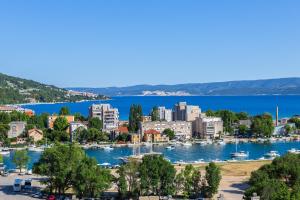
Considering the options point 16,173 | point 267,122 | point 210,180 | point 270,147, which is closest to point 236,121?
point 267,122

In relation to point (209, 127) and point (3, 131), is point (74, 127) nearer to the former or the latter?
point (3, 131)

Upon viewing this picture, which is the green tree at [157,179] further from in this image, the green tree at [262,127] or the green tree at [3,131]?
the green tree at [262,127]

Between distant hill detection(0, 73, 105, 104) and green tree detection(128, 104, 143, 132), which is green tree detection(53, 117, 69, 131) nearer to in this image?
green tree detection(128, 104, 143, 132)

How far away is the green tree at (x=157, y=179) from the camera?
21.4 metres

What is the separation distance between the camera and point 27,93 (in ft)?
435

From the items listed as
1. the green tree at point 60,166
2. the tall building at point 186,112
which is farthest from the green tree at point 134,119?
the green tree at point 60,166

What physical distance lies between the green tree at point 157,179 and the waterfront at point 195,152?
617 inches

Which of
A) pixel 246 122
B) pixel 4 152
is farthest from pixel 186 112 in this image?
pixel 4 152

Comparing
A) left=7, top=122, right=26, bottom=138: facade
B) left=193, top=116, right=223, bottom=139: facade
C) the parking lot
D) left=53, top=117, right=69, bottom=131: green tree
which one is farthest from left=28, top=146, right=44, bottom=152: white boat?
left=193, top=116, right=223, bottom=139: facade

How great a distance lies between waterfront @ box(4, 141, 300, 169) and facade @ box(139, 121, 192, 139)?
169 inches

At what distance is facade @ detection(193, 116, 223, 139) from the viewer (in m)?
53.2

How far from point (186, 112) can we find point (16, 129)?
19.0 m

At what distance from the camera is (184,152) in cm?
4400

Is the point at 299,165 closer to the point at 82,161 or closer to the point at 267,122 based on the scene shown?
the point at 82,161
